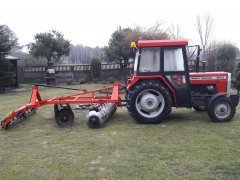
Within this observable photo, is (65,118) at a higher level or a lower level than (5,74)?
lower

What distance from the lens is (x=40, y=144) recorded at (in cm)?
514

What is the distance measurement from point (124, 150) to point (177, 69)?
259cm

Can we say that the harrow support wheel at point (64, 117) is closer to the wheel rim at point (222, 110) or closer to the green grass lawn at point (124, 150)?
the green grass lawn at point (124, 150)

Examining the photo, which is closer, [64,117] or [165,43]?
[165,43]

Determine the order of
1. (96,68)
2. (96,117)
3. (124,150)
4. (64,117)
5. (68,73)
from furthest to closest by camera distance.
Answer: (68,73) → (96,68) → (64,117) → (96,117) → (124,150)

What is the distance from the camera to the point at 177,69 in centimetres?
639

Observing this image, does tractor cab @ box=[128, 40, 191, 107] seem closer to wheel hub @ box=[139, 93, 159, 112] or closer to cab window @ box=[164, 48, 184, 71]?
cab window @ box=[164, 48, 184, 71]

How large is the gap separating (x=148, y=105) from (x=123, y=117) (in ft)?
3.75

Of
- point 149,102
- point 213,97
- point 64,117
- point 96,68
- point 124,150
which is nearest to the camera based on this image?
point 124,150

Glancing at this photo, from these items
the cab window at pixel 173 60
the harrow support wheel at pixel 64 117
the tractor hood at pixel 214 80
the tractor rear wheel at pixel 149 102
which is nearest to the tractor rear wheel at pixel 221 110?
the tractor hood at pixel 214 80

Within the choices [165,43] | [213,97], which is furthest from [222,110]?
[165,43]

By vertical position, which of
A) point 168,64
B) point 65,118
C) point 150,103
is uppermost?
point 168,64

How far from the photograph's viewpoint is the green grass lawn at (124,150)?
12.2 ft

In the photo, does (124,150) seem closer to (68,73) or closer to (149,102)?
(149,102)
